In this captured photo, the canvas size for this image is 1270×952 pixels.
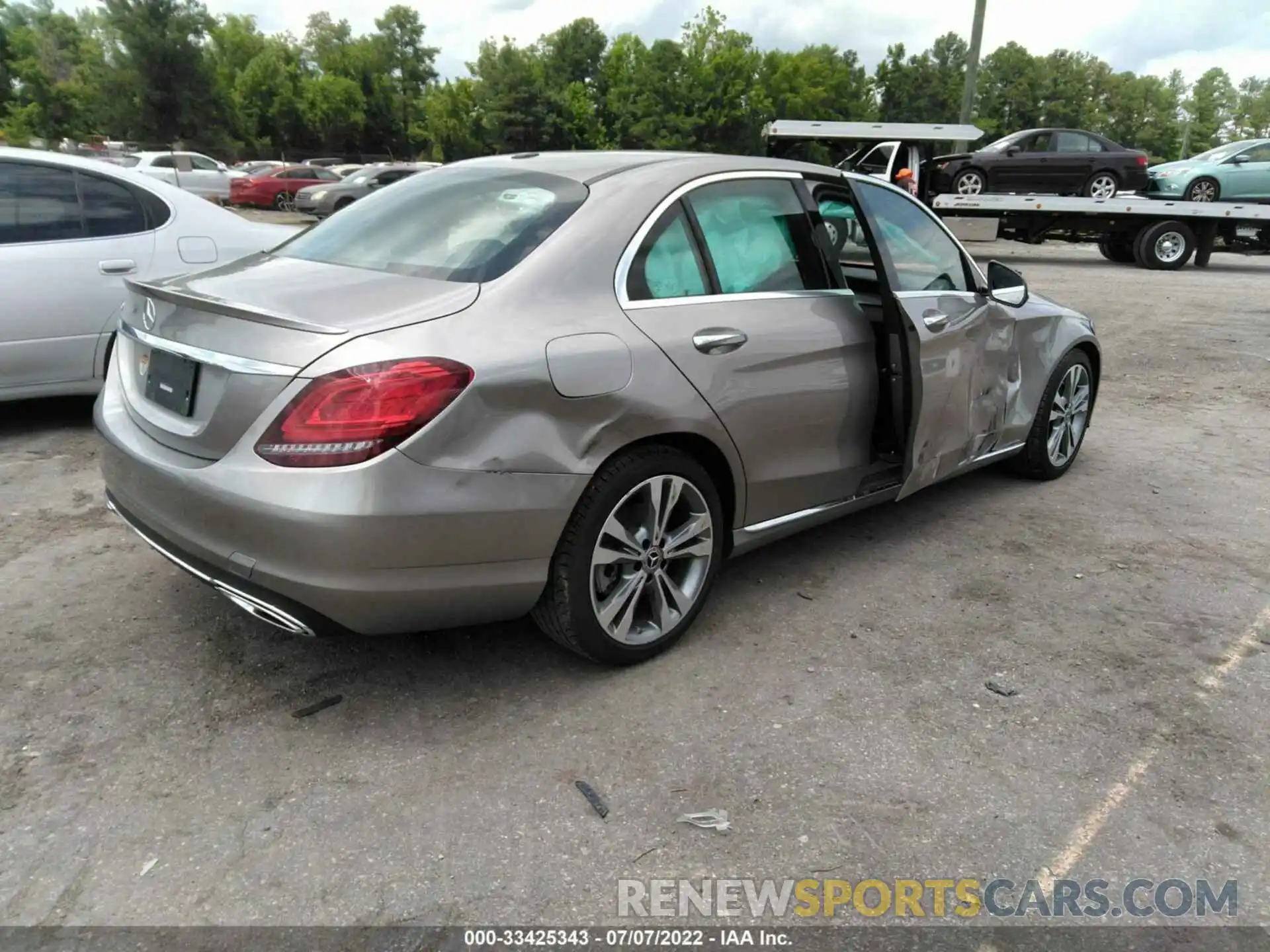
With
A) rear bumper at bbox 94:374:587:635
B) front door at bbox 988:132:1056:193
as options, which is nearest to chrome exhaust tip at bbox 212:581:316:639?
rear bumper at bbox 94:374:587:635

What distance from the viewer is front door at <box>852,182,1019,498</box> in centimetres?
384

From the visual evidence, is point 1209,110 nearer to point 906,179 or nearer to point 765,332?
point 906,179

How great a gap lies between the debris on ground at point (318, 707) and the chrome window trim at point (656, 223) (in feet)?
4.90

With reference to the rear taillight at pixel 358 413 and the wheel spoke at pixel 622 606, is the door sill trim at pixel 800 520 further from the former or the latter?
the rear taillight at pixel 358 413

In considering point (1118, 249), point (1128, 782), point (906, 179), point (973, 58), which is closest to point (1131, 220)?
point (1118, 249)

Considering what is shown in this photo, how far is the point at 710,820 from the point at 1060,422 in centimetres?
367

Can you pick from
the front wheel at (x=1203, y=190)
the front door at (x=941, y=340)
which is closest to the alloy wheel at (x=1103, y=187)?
the front wheel at (x=1203, y=190)

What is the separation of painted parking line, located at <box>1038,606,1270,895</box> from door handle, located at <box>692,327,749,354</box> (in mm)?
1730

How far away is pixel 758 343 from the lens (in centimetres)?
333

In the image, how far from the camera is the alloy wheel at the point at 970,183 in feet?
62.2

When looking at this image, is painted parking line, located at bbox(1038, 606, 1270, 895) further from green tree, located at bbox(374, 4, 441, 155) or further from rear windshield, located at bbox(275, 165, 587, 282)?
green tree, located at bbox(374, 4, 441, 155)

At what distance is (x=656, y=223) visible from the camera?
10.3 ft

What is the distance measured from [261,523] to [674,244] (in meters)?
1.59

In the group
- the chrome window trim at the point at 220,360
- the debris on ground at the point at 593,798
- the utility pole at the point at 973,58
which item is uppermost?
the utility pole at the point at 973,58
